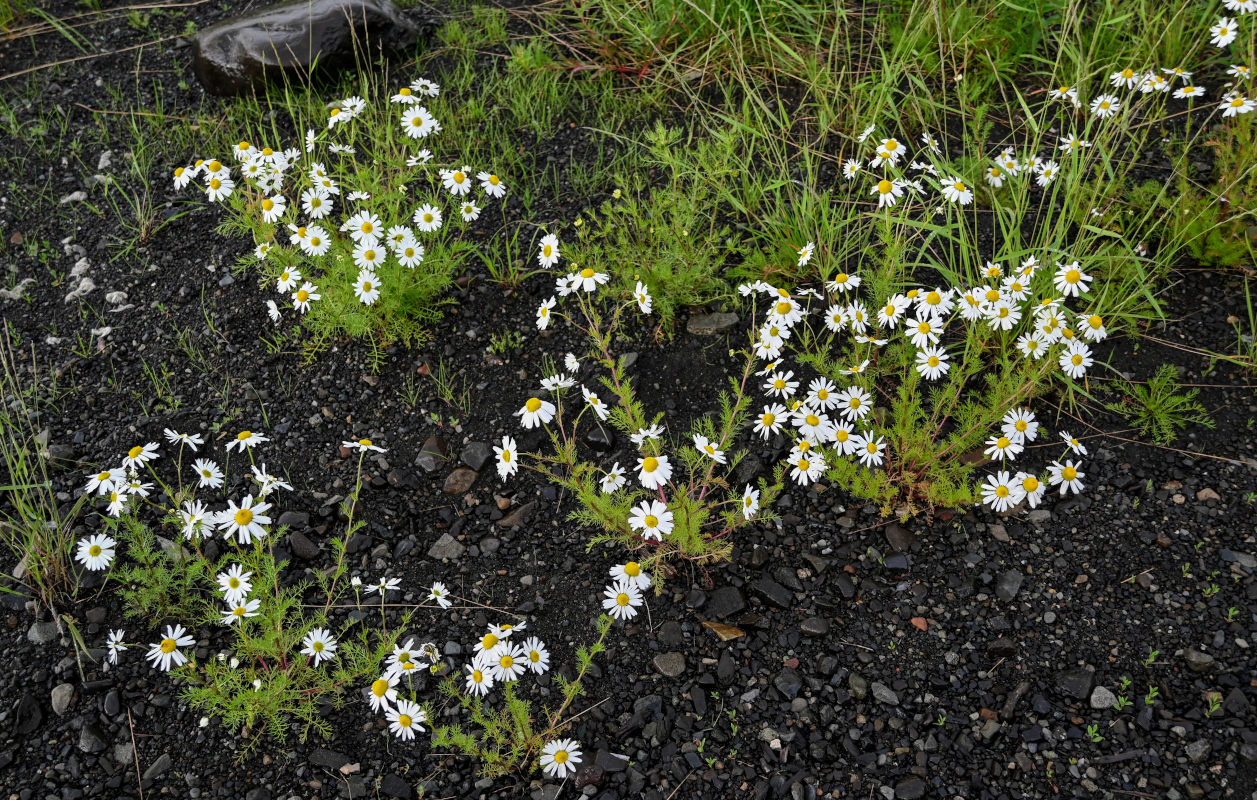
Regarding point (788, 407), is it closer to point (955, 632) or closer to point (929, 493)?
point (929, 493)

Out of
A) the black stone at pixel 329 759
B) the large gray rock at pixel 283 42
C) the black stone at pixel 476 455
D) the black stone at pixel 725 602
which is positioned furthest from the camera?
the large gray rock at pixel 283 42

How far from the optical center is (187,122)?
4.33 m

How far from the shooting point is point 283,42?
171 inches

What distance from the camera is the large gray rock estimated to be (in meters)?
4.35

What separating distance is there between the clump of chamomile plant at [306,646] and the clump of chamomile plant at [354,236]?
0.67m

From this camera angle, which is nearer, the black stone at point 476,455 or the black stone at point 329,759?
the black stone at point 329,759

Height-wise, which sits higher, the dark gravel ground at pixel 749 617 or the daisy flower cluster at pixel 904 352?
the daisy flower cluster at pixel 904 352

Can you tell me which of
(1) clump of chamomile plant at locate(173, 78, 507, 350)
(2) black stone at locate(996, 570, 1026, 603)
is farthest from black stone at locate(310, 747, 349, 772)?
(2) black stone at locate(996, 570, 1026, 603)

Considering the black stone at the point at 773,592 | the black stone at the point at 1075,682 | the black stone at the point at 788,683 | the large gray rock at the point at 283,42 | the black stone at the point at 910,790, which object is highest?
the large gray rock at the point at 283,42

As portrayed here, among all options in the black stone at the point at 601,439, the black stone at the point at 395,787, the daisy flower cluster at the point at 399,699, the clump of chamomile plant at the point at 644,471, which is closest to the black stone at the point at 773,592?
the clump of chamomile plant at the point at 644,471

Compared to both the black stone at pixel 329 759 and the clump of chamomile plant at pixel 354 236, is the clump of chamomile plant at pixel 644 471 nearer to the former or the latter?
the clump of chamomile plant at pixel 354 236

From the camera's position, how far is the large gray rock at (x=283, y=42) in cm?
435

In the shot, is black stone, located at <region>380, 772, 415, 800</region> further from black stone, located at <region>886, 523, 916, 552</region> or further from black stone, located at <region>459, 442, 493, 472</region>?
black stone, located at <region>886, 523, 916, 552</region>

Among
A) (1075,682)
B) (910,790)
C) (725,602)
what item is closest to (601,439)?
(725,602)
